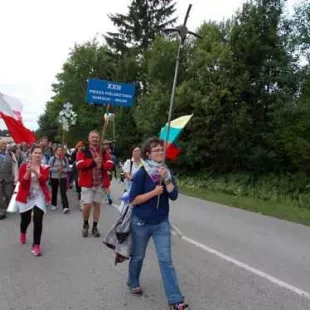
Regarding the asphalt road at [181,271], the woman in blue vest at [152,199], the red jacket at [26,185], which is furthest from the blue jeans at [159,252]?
the red jacket at [26,185]

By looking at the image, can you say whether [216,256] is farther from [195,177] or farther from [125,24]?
[125,24]

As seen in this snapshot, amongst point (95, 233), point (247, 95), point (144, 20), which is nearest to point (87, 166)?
point (95, 233)

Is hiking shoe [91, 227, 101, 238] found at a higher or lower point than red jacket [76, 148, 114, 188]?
lower

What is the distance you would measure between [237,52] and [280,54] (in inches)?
92.7

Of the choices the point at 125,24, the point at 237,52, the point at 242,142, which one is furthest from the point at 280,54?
the point at 125,24

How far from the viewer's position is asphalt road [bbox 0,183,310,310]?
5.27 m

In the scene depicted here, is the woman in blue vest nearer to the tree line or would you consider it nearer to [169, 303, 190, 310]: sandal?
[169, 303, 190, 310]: sandal

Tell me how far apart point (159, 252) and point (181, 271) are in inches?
64.6

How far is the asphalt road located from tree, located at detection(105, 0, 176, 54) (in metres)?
35.8

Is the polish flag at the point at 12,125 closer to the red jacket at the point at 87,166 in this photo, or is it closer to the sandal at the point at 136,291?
the red jacket at the point at 87,166

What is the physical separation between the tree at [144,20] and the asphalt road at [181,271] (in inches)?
1409

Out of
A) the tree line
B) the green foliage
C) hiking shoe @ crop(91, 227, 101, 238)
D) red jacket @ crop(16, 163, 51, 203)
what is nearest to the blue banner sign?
hiking shoe @ crop(91, 227, 101, 238)

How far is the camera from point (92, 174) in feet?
28.8

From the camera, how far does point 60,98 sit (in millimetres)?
65250
